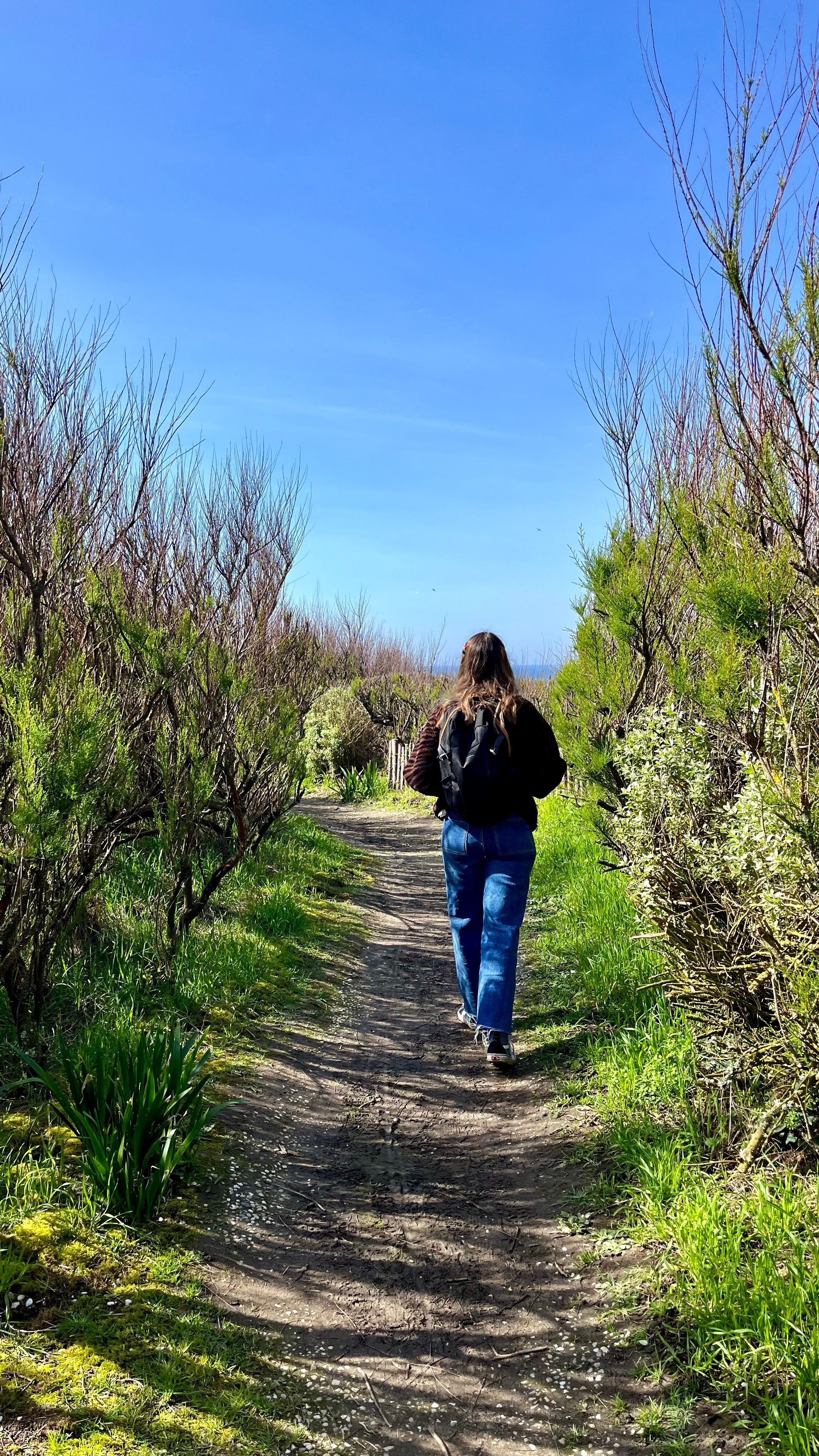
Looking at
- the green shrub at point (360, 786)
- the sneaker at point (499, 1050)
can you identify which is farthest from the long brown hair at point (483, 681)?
the green shrub at point (360, 786)

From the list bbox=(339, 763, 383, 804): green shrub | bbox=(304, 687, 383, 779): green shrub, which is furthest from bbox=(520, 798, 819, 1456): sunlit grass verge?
bbox=(304, 687, 383, 779): green shrub

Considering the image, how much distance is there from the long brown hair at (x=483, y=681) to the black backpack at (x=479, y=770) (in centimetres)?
7

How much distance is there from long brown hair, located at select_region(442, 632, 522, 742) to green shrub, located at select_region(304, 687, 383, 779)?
11.8 metres

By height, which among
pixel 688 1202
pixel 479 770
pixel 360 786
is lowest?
pixel 688 1202

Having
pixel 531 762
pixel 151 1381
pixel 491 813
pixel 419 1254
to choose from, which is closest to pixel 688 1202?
pixel 419 1254

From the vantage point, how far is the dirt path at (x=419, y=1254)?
216 cm

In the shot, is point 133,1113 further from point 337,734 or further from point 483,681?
point 337,734

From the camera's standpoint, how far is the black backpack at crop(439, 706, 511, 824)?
4.12 meters

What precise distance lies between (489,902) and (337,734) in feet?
40.7

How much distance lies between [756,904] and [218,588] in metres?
5.53

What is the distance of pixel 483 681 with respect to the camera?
14.5 feet

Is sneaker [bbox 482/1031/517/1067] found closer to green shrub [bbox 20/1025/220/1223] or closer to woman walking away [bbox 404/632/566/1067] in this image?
woman walking away [bbox 404/632/566/1067]

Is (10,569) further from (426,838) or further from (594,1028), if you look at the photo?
(426,838)

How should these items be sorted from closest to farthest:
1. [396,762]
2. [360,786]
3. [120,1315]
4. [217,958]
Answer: [120,1315]
[217,958]
[360,786]
[396,762]
